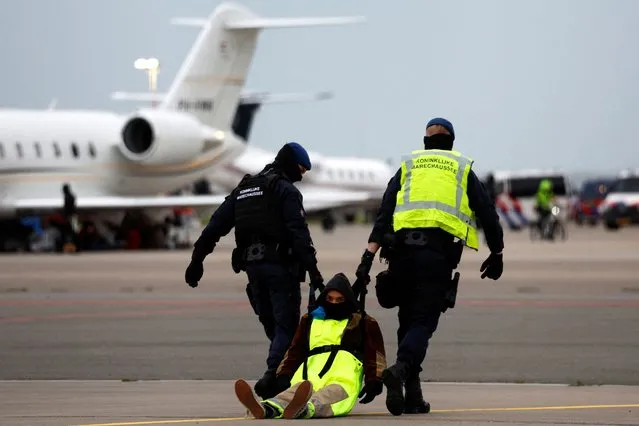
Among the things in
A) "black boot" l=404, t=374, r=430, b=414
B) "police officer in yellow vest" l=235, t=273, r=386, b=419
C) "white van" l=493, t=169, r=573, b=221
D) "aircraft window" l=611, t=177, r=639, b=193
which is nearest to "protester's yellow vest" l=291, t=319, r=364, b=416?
"police officer in yellow vest" l=235, t=273, r=386, b=419

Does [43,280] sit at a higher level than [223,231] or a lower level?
lower

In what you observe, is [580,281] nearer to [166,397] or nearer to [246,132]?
[166,397]

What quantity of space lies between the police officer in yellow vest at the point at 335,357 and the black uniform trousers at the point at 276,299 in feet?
2.28

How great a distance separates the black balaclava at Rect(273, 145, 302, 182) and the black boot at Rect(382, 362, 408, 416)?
1.90m

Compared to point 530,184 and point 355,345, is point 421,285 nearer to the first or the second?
point 355,345

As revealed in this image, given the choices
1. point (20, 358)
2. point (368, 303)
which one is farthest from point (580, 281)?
point (20, 358)

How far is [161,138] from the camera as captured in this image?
1758 inches

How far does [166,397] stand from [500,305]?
33.8 feet

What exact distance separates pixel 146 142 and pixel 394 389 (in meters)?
36.1

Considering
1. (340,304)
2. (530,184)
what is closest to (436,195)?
(340,304)

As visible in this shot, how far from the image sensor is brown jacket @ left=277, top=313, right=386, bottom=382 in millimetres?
10570

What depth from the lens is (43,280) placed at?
28141 millimetres

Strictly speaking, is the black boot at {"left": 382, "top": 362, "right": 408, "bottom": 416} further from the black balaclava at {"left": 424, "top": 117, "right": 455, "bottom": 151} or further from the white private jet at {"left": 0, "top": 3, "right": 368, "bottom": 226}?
the white private jet at {"left": 0, "top": 3, "right": 368, "bottom": 226}

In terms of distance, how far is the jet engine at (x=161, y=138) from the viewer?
44.7m
